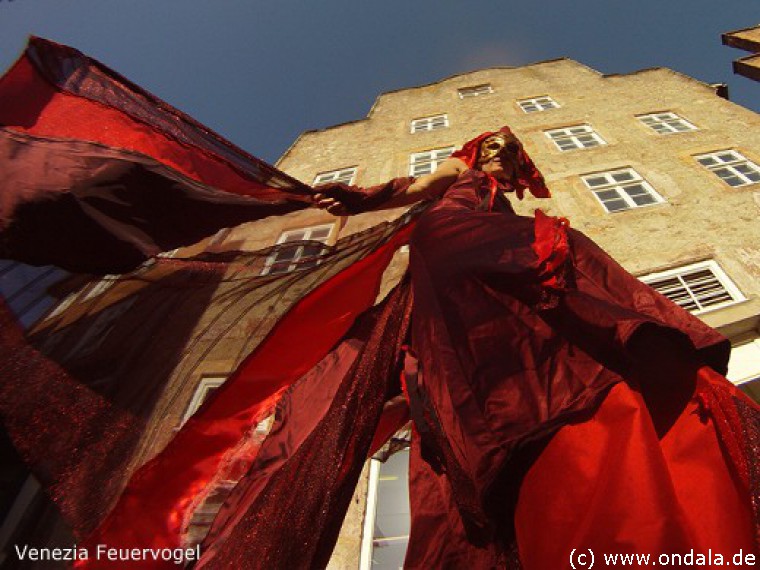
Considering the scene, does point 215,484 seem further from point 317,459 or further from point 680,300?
point 680,300

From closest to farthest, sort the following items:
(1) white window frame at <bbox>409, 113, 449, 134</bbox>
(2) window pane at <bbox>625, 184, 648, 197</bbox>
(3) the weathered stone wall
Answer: (3) the weathered stone wall → (2) window pane at <bbox>625, 184, 648, 197</bbox> → (1) white window frame at <bbox>409, 113, 449, 134</bbox>

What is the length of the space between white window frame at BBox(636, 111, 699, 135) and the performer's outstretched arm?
24.2 ft

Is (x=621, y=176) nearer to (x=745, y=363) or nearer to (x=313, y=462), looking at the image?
(x=745, y=363)

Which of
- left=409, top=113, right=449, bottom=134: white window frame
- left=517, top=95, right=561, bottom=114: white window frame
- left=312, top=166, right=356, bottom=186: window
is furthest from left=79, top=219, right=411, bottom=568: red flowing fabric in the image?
left=517, top=95, right=561, bottom=114: white window frame

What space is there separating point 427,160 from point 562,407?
8.70 m

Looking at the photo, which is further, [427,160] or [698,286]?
[427,160]

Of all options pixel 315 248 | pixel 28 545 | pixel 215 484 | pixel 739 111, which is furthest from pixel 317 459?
pixel 739 111

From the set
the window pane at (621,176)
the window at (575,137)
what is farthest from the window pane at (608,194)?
the window at (575,137)

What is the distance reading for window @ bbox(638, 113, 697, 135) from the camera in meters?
8.38

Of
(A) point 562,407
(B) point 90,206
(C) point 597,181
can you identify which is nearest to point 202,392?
(B) point 90,206

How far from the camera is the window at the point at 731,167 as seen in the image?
6.40 m

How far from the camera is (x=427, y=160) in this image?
31.6 ft

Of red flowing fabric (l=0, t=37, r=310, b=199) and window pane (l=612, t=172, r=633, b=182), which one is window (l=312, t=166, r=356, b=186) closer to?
window pane (l=612, t=172, r=633, b=182)

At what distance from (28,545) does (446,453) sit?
101 inches
